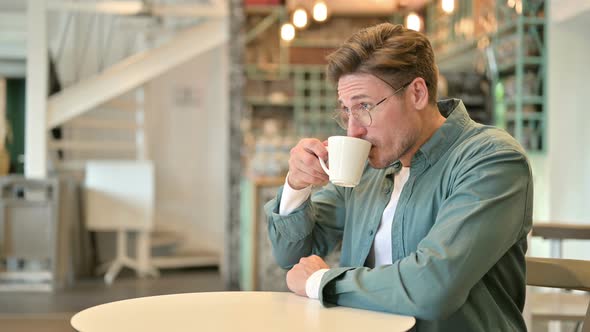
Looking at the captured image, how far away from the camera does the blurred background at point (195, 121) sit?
5.29m

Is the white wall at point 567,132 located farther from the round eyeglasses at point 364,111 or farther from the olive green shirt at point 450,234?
the round eyeglasses at point 364,111

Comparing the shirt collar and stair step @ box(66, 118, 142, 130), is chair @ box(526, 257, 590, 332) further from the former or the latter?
stair step @ box(66, 118, 142, 130)

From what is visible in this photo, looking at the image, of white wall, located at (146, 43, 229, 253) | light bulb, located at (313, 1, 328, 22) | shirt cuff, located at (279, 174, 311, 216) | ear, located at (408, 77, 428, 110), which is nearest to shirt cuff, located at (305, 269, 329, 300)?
shirt cuff, located at (279, 174, 311, 216)

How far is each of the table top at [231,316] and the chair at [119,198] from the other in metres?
6.42

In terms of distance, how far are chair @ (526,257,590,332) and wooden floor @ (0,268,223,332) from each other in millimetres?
3548

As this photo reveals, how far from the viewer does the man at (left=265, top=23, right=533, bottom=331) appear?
4.56ft

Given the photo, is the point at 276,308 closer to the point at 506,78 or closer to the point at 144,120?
the point at 506,78

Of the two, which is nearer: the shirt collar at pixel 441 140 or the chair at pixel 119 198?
the shirt collar at pixel 441 140

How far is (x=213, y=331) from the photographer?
123 centimetres

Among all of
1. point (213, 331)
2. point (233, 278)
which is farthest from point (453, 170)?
point (233, 278)

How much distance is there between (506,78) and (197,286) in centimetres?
337

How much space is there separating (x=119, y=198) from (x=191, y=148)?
2125 millimetres

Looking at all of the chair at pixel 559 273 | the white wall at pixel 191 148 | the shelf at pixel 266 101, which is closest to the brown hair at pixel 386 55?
the chair at pixel 559 273

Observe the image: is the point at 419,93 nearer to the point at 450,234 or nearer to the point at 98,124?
the point at 450,234
